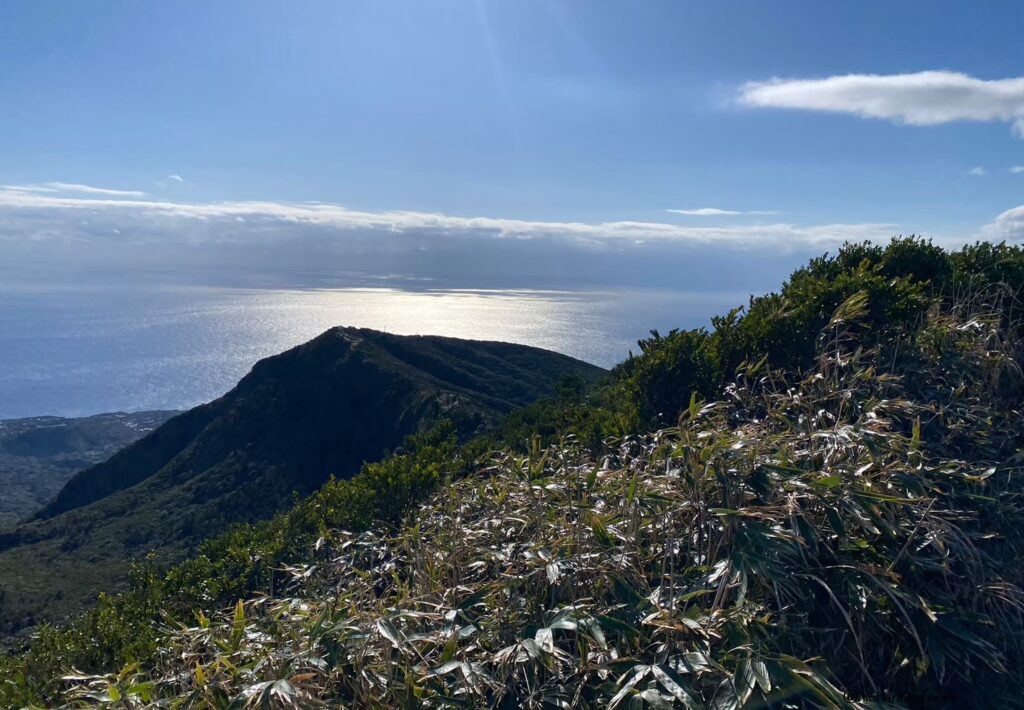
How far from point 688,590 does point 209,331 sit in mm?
84395

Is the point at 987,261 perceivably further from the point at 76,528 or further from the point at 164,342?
the point at 164,342

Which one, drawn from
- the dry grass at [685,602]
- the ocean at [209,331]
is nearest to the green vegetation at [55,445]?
the ocean at [209,331]

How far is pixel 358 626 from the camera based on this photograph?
3359 mm

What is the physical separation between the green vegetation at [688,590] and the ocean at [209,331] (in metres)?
43.4

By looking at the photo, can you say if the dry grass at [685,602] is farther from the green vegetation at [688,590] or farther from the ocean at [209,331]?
the ocean at [209,331]

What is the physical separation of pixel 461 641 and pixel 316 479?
2564 centimetres

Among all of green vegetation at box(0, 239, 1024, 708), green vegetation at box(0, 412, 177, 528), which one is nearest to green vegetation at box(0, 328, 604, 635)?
green vegetation at box(0, 239, 1024, 708)

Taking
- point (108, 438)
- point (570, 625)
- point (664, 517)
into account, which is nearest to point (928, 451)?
point (664, 517)

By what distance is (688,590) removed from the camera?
3236mm

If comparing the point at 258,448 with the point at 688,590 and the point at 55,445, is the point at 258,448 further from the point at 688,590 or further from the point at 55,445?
the point at 55,445

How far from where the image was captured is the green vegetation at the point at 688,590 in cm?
297

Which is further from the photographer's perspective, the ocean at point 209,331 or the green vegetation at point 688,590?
the ocean at point 209,331

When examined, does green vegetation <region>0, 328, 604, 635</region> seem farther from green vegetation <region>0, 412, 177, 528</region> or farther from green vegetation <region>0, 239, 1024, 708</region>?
green vegetation <region>0, 412, 177, 528</region>

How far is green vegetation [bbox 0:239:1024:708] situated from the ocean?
43.4m
